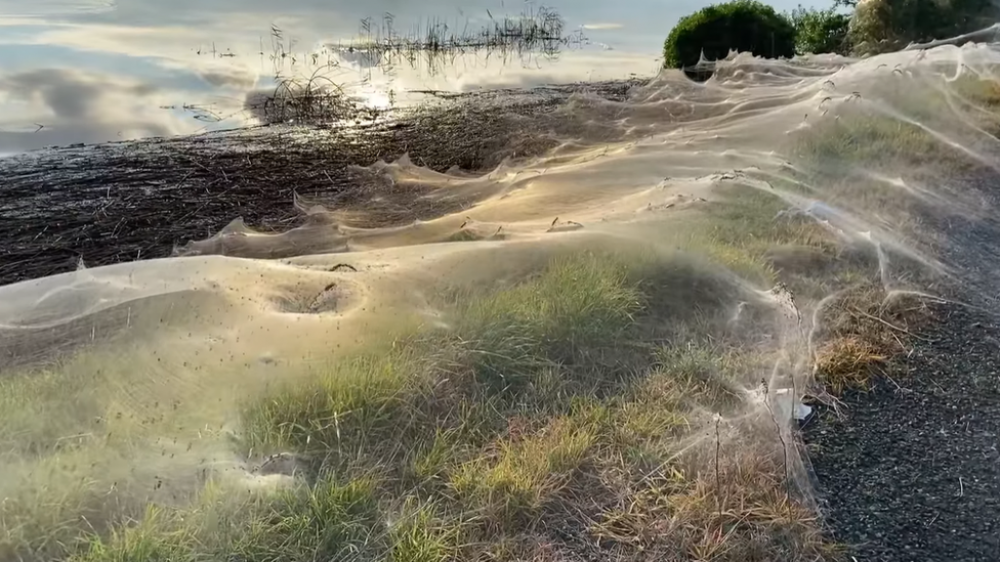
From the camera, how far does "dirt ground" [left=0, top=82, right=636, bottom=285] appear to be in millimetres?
7328

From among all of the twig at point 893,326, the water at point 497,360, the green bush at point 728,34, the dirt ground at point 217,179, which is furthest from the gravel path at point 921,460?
the green bush at point 728,34

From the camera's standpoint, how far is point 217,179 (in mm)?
9258

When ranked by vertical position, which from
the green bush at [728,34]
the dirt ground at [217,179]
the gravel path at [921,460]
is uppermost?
the green bush at [728,34]

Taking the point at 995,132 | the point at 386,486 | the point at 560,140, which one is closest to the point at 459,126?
the point at 560,140

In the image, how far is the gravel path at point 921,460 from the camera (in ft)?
10.9

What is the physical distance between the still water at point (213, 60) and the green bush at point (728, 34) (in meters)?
1.10

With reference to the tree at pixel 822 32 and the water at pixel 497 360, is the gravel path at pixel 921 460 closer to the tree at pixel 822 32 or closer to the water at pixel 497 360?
the water at pixel 497 360

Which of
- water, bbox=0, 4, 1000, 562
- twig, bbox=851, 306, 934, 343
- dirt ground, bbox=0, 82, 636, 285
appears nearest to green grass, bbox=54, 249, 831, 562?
water, bbox=0, 4, 1000, 562

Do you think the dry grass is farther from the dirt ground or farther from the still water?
the still water

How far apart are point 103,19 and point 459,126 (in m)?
7.77

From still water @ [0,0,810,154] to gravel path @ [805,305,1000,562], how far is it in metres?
9.69

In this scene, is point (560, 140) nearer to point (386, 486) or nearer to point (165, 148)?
point (165, 148)

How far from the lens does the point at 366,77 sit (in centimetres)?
1534

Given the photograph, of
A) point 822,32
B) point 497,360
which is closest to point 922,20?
point 822,32
